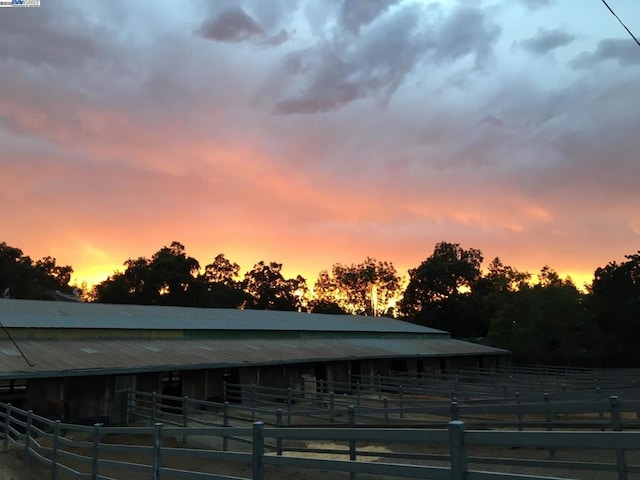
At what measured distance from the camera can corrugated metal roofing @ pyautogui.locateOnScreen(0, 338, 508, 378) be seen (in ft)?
52.5

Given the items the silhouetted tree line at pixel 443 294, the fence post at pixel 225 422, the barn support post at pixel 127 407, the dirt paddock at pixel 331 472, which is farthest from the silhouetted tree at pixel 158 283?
the dirt paddock at pixel 331 472

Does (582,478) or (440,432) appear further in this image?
(582,478)

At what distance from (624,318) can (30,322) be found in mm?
45999

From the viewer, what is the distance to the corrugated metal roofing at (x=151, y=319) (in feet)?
75.7

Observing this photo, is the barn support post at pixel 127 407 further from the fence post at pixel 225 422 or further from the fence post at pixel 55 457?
the fence post at pixel 55 457

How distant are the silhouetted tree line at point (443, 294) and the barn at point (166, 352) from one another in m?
10.6

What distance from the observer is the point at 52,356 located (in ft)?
57.3

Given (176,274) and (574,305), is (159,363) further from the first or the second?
(176,274)

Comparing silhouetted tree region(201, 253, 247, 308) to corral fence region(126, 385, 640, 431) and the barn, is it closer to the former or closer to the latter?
the barn

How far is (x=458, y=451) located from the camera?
3.44m

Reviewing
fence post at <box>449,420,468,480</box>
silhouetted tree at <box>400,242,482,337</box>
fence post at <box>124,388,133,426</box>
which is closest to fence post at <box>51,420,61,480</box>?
fence post at <box>449,420,468,480</box>

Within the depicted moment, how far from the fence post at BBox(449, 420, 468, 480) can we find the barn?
46.1 feet

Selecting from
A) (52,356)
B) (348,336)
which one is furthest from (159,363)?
(348,336)

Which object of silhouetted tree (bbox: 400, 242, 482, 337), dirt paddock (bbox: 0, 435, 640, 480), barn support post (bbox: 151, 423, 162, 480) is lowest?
dirt paddock (bbox: 0, 435, 640, 480)
